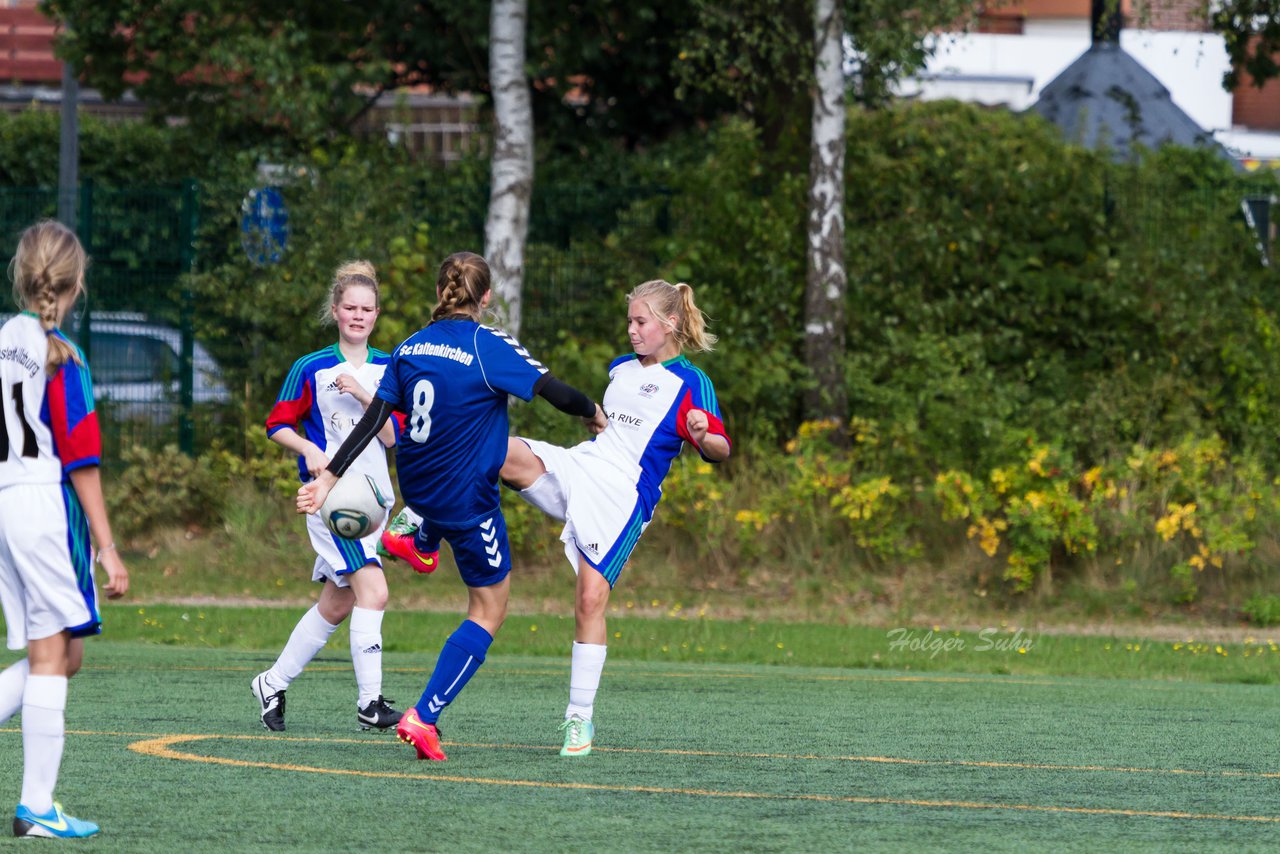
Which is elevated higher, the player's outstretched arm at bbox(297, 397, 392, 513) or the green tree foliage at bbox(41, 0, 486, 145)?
the green tree foliage at bbox(41, 0, 486, 145)

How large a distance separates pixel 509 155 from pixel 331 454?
930 centimetres

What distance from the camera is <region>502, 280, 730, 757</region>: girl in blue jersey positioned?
7121mm

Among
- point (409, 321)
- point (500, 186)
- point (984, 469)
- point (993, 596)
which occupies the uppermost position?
point (500, 186)

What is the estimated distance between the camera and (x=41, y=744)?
5.20 metres

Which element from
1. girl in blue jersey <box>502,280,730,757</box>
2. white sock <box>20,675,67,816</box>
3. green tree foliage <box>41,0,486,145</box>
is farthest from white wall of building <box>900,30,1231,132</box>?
white sock <box>20,675,67,816</box>

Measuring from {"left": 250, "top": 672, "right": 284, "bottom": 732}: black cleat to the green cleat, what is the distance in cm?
148

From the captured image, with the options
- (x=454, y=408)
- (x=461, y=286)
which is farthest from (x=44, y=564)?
(x=461, y=286)

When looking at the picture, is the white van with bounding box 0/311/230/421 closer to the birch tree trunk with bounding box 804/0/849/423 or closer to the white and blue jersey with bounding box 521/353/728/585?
the birch tree trunk with bounding box 804/0/849/423

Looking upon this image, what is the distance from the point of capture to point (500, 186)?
1691 cm

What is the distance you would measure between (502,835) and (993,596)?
10.2 m

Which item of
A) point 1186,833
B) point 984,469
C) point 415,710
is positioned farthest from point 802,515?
point 1186,833

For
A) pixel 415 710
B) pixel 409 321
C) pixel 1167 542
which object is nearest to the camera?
pixel 415 710

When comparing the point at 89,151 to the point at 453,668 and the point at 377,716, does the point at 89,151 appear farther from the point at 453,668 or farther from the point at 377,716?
the point at 453,668

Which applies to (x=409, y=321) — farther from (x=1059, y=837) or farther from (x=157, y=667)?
(x=1059, y=837)
